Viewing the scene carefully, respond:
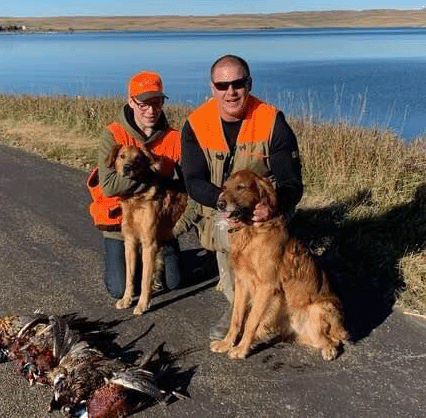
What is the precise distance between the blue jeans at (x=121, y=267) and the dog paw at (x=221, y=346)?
1.17 m

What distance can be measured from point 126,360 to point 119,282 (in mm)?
1164

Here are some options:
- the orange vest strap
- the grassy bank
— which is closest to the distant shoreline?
the grassy bank

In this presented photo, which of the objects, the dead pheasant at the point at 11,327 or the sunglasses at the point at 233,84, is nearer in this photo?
the dead pheasant at the point at 11,327

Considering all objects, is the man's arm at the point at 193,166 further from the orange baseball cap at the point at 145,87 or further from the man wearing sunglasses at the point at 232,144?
the orange baseball cap at the point at 145,87

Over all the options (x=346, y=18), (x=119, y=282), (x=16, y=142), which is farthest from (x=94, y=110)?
(x=346, y=18)

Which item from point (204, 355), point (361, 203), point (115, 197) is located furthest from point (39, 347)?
point (361, 203)

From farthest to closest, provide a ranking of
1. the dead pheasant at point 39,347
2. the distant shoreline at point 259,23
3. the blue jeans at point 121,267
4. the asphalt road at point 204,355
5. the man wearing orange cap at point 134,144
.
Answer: the distant shoreline at point 259,23
the blue jeans at point 121,267
the man wearing orange cap at point 134,144
the dead pheasant at point 39,347
the asphalt road at point 204,355

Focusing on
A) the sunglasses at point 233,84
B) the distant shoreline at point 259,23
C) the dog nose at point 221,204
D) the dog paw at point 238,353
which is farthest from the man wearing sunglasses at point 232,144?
the distant shoreline at point 259,23

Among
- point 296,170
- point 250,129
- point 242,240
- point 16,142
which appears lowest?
point 16,142

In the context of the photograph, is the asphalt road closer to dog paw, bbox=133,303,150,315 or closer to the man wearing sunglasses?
dog paw, bbox=133,303,150,315

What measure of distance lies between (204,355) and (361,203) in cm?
347

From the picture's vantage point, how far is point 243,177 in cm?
367

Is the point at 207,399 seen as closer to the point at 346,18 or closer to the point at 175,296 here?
the point at 175,296

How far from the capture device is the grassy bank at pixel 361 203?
506 centimetres
